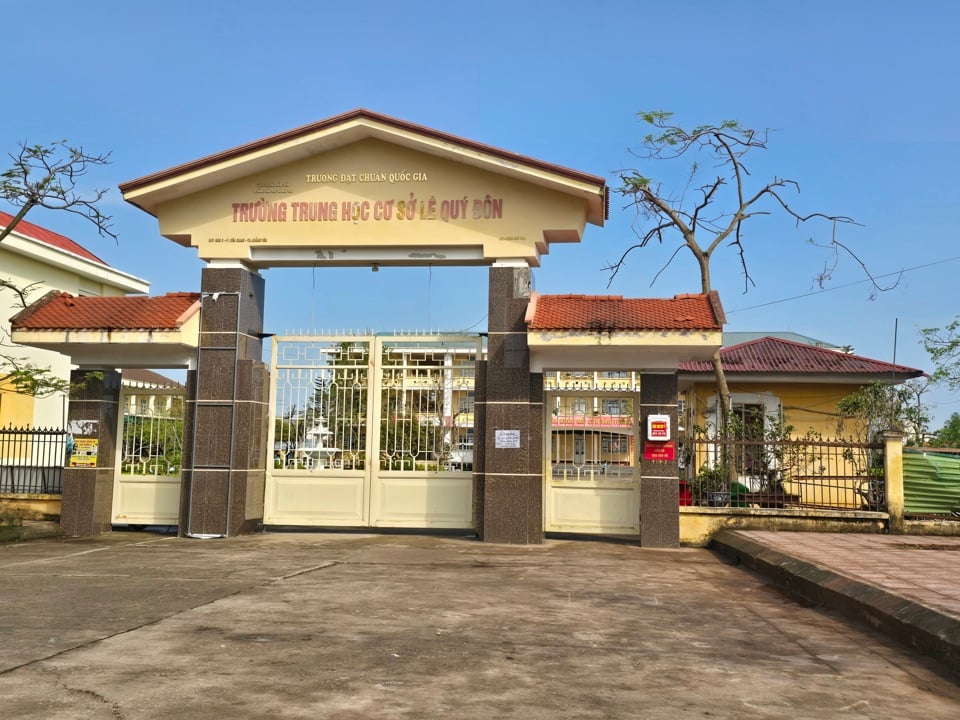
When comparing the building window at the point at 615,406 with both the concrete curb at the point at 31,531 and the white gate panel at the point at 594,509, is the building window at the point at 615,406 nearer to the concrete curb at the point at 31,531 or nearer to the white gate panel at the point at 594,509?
the white gate panel at the point at 594,509

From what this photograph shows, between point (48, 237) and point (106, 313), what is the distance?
11710 millimetres

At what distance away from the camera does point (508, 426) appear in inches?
468

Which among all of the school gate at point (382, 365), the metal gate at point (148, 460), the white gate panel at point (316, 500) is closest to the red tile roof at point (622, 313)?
the school gate at point (382, 365)

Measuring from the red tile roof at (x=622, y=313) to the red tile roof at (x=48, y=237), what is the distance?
44.6 ft

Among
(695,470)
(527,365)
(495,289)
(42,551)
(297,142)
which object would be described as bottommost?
(42,551)

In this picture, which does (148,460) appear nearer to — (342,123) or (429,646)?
(342,123)

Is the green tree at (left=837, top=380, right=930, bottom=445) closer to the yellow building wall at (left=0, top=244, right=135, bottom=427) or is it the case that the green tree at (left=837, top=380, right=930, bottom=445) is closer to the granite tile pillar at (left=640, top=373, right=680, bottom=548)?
the granite tile pillar at (left=640, top=373, right=680, bottom=548)

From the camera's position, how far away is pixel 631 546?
1187cm

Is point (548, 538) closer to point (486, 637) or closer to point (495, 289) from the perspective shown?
point (495, 289)

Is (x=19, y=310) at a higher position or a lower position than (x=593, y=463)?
higher

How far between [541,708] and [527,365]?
770cm

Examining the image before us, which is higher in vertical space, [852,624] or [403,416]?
[403,416]

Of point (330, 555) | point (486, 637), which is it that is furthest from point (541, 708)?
point (330, 555)

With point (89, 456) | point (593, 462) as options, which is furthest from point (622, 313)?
point (89, 456)
